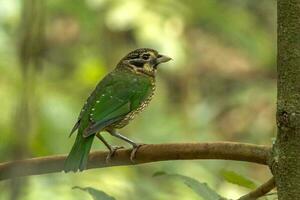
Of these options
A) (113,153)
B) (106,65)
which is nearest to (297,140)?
(113,153)

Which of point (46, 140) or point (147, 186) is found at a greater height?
point (46, 140)

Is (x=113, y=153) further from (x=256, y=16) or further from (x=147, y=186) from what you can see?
(x=256, y=16)

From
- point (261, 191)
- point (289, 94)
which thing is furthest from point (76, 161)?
point (289, 94)

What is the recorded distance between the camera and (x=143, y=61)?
348 cm

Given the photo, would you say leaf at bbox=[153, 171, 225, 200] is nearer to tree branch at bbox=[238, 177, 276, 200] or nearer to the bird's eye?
tree branch at bbox=[238, 177, 276, 200]

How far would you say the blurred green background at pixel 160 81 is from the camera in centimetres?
427

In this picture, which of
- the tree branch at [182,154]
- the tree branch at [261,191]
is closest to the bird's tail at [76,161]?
the tree branch at [182,154]

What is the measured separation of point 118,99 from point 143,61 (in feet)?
1.57

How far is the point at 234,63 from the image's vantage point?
7203mm

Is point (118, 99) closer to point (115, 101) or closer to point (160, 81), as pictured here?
point (115, 101)

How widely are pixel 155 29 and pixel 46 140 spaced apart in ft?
4.41

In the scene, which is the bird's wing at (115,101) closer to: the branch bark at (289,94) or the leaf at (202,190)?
the leaf at (202,190)

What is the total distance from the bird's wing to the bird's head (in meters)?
0.19

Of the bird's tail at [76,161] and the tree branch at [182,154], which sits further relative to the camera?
the bird's tail at [76,161]
